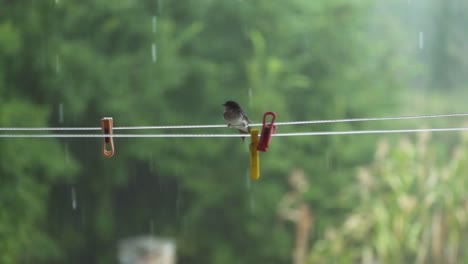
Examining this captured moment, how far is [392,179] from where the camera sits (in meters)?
3.12

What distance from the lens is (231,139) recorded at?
3.23 m

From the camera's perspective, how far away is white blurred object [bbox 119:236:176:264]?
10.2 ft

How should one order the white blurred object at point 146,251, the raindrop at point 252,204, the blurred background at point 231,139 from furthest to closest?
the raindrop at point 252,204
the white blurred object at point 146,251
the blurred background at point 231,139

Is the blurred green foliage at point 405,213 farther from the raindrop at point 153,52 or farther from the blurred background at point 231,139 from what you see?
the raindrop at point 153,52

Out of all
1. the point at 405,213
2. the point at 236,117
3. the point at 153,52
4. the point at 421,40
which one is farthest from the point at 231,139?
the point at 236,117

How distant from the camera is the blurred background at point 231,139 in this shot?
298cm

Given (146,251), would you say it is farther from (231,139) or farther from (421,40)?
(421,40)

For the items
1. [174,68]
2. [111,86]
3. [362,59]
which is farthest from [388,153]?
[111,86]

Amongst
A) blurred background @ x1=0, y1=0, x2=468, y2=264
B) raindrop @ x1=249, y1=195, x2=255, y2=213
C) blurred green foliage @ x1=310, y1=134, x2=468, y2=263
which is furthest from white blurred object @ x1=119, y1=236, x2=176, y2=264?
blurred green foliage @ x1=310, y1=134, x2=468, y2=263

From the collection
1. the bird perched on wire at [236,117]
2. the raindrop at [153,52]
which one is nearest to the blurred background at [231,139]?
the raindrop at [153,52]

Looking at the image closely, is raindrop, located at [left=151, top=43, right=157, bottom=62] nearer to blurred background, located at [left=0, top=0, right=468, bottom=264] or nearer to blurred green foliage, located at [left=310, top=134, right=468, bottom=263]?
blurred background, located at [left=0, top=0, right=468, bottom=264]

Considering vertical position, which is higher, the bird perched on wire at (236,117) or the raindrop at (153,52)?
the raindrop at (153,52)

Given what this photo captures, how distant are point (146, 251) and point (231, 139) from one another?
666 millimetres

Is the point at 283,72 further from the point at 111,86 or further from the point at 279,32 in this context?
the point at 111,86
